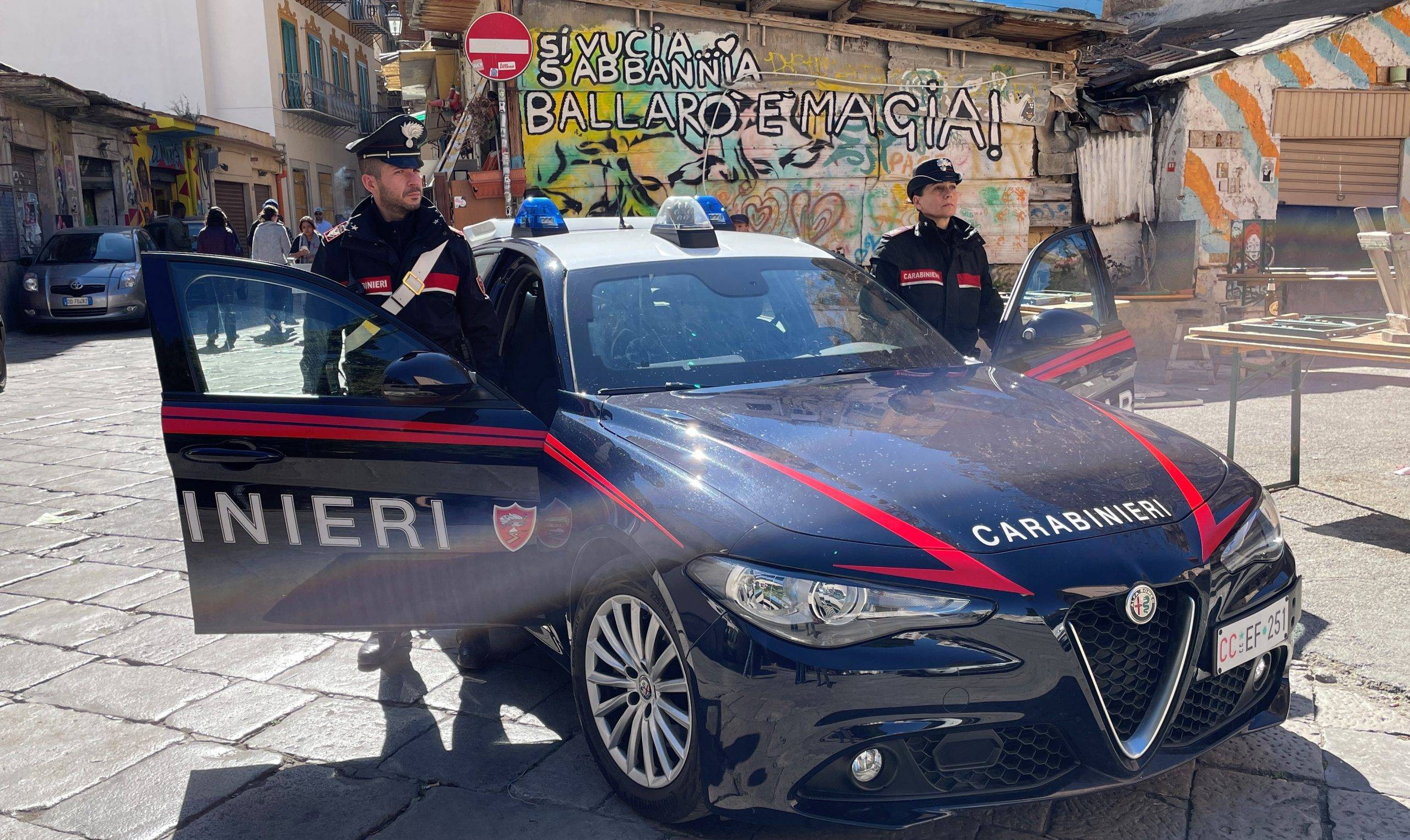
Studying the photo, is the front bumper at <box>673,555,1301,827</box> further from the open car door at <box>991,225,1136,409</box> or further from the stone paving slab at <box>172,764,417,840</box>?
the open car door at <box>991,225,1136,409</box>

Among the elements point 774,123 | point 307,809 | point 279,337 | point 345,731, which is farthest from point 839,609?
point 774,123

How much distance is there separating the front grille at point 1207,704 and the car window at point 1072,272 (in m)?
2.04

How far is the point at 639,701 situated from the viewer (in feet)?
9.17

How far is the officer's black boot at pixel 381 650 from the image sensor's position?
3822 mm

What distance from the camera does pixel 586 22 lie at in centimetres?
1152

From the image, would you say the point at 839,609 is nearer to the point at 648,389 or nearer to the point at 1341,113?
the point at 648,389

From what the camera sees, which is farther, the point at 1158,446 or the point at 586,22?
the point at 586,22

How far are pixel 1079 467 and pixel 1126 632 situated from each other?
48cm

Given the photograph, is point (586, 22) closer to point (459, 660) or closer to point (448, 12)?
point (448, 12)

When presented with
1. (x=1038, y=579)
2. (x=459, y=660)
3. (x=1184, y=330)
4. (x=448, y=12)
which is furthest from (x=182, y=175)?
(x=1038, y=579)

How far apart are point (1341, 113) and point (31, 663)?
585 inches

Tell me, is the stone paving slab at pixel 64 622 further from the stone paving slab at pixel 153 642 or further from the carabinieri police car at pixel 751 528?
the carabinieri police car at pixel 751 528

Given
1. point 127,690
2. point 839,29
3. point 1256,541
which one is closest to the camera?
point 1256,541

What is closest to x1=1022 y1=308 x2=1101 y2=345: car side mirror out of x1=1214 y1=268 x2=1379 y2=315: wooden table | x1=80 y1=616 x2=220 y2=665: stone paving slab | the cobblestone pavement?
the cobblestone pavement
